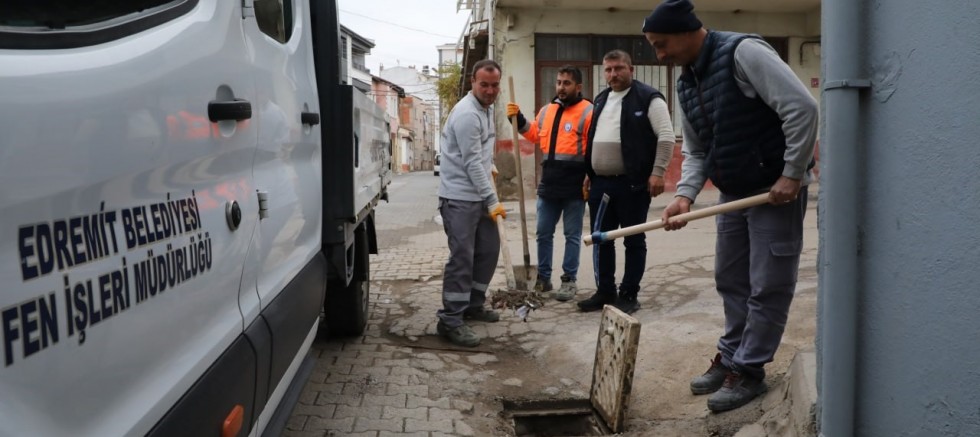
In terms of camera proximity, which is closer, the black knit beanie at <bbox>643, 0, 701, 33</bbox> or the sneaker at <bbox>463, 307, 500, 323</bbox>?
the black knit beanie at <bbox>643, 0, 701, 33</bbox>

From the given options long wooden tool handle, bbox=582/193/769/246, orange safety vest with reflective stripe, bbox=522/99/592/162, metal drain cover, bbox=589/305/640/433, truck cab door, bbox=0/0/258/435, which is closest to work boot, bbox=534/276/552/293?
orange safety vest with reflective stripe, bbox=522/99/592/162

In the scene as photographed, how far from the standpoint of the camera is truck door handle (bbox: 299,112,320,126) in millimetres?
2996

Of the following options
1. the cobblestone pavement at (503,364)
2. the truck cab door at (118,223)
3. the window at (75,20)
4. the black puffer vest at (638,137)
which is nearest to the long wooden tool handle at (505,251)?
the cobblestone pavement at (503,364)

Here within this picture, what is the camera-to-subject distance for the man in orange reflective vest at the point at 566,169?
18.5 ft

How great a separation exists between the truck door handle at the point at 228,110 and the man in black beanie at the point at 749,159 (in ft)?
6.03

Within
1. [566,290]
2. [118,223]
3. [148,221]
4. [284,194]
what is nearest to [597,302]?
[566,290]

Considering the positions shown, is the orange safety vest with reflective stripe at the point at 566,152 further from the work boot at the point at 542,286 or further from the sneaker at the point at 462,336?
the sneaker at the point at 462,336

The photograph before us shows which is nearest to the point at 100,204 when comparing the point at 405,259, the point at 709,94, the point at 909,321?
the point at 909,321

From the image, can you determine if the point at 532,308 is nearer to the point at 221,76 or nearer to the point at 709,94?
the point at 709,94

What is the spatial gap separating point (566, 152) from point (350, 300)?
6.48 ft

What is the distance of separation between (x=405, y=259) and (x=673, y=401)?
4.89 m

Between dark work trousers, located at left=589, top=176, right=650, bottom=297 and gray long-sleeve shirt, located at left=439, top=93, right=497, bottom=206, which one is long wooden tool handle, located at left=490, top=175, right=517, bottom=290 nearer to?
gray long-sleeve shirt, located at left=439, top=93, right=497, bottom=206

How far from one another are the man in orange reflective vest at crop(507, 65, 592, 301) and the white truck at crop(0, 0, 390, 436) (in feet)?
10.2

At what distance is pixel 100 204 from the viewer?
1284 millimetres
